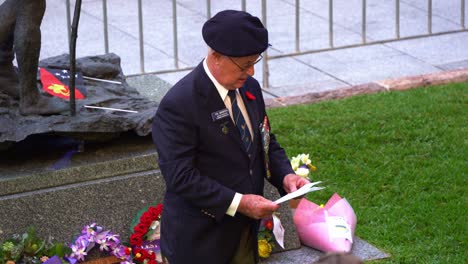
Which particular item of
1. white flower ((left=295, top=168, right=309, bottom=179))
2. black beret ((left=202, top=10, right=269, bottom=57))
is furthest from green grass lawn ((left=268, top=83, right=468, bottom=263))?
black beret ((left=202, top=10, right=269, bottom=57))

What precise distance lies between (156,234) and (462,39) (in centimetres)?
555

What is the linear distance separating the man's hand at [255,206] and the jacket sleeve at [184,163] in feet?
0.19

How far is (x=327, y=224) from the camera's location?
20.0 ft

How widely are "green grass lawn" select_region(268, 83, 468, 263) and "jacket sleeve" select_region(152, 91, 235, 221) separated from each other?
200 cm

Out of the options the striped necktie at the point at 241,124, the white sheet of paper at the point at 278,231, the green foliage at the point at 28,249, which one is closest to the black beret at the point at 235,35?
the striped necktie at the point at 241,124

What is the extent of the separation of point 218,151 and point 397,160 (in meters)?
3.32

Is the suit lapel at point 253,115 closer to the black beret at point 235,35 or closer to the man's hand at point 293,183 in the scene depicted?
the man's hand at point 293,183

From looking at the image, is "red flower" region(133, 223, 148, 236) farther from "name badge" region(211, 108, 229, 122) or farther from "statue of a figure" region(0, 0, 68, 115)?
"name badge" region(211, 108, 229, 122)

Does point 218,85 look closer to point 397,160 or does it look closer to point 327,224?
point 327,224

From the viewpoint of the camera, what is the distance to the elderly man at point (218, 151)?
421 centimetres

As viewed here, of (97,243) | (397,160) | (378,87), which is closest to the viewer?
(97,243)

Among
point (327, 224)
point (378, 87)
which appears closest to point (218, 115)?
point (327, 224)

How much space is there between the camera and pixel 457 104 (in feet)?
28.1

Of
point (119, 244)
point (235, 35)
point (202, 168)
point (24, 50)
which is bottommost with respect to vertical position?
point (119, 244)
